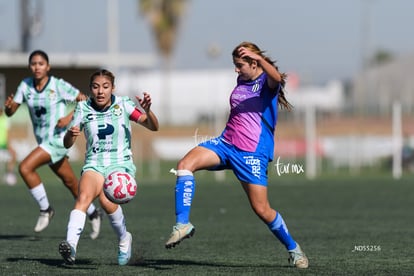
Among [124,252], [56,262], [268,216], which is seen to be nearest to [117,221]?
[124,252]

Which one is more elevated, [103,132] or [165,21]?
[165,21]

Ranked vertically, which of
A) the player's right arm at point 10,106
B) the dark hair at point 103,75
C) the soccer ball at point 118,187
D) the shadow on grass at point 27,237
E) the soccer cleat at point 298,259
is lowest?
the soccer cleat at point 298,259

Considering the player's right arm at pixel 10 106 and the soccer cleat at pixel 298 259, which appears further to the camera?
the player's right arm at pixel 10 106

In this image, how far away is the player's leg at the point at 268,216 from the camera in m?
9.87

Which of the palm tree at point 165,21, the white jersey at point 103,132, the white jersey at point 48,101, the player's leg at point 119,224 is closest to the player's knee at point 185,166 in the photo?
the white jersey at point 103,132

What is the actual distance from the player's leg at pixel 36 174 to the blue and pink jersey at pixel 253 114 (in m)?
3.91

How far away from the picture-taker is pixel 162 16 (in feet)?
223

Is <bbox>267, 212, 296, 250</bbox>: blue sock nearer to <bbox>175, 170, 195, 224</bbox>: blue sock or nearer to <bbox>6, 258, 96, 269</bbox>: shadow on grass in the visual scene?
<bbox>175, 170, 195, 224</bbox>: blue sock

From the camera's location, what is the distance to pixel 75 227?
968cm

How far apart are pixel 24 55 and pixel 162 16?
95.2ft

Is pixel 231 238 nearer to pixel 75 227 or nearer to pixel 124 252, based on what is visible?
pixel 124 252

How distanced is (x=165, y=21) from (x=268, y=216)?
58.2 metres

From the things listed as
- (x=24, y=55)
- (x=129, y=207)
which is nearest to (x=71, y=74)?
(x=24, y=55)

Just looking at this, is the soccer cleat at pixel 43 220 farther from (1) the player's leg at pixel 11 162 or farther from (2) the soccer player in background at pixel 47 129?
(1) the player's leg at pixel 11 162
